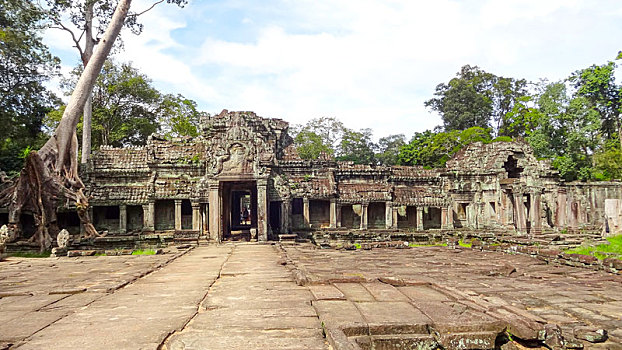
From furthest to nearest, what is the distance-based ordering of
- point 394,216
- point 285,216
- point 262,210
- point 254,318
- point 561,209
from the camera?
point 561,209 → point 394,216 → point 285,216 → point 262,210 → point 254,318

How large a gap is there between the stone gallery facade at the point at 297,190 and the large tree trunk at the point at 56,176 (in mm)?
2572

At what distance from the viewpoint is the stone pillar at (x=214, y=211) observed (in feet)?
60.8

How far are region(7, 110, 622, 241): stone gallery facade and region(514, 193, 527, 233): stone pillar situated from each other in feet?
0.18

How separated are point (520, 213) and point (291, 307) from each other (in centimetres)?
2023

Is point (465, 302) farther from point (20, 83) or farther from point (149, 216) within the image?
point (20, 83)

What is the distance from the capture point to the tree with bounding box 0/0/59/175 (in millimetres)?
28733

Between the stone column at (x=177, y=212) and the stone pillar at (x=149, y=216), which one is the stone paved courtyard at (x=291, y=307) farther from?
the stone pillar at (x=149, y=216)

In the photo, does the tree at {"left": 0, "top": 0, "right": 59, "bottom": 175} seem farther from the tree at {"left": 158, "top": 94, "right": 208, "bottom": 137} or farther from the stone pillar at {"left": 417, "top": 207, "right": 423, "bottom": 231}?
the stone pillar at {"left": 417, "top": 207, "right": 423, "bottom": 231}

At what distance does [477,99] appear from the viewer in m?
47.8

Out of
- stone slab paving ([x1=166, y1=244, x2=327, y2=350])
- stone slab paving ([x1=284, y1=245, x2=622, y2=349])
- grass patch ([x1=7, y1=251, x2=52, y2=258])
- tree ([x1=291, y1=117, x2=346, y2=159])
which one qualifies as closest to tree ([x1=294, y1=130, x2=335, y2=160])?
tree ([x1=291, y1=117, x2=346, y2=159])

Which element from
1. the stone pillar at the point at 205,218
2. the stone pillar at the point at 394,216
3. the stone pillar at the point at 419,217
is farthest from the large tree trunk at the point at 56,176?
the stone pillar at the point at 419,217

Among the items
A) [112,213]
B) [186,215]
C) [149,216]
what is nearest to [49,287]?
[149,216]

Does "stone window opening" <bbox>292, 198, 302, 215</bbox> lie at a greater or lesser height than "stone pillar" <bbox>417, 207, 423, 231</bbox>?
greater

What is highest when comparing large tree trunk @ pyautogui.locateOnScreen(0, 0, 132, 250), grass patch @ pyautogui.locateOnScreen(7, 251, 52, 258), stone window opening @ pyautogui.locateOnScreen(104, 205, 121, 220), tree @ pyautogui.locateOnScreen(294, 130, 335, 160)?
tree @ pyautogui.locateOnScreen(294, 130, 335, 160)
